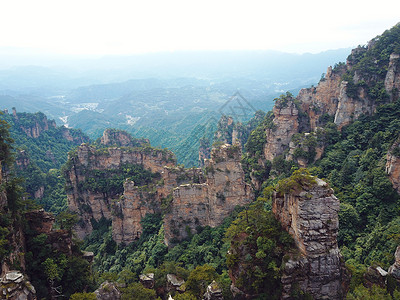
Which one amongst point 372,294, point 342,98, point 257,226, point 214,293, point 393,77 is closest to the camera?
point 372,294

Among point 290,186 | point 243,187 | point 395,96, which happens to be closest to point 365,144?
point 395,96

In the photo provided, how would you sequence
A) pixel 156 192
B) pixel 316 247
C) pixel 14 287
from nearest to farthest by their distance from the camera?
pixel 14 287 → pixel 316 247 → pixel 156 192

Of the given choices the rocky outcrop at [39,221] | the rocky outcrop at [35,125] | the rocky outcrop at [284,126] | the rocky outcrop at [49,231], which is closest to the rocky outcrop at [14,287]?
the rocky outcrop at [49,231]

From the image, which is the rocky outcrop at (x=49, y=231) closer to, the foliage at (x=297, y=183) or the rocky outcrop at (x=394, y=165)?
the foliage at (x=297, y=183)

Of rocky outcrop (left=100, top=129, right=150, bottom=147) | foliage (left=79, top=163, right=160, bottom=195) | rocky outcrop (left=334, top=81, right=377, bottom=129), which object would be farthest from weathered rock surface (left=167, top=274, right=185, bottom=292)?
rocky outcrop (left=100, top=129, right=150, bottom=147)

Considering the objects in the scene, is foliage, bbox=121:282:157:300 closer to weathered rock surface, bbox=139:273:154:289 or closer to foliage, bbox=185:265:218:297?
weathered rock surface, bbox=139:273:154:289

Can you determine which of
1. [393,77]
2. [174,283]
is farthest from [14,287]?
[393,77]

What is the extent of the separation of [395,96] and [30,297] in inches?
1518

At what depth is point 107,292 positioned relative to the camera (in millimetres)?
17688

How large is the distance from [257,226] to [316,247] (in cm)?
374

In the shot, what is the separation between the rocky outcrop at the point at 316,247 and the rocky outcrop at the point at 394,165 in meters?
12.3

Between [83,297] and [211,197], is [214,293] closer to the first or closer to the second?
[83,297]

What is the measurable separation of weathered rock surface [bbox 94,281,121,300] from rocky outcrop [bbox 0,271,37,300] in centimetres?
467

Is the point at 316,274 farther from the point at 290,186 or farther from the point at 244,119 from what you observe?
the point at 244,119
